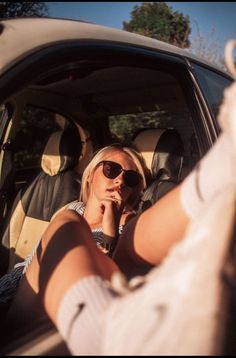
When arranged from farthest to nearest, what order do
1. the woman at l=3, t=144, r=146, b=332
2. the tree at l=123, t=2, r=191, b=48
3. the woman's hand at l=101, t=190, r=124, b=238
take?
the tree at l=123, t=2, r=191, b=48
the woman at l=3, t=144, r=146, b=332
the woman's hand at l=101, t=190, r=124, b=238

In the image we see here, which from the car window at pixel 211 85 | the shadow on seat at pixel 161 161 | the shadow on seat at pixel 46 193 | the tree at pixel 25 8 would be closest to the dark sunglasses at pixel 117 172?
the shadow on seat at pixel 161 161

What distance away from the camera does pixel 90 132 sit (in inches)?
133

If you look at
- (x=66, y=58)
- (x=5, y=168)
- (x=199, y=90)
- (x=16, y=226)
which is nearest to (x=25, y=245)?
(x=16, y=226)

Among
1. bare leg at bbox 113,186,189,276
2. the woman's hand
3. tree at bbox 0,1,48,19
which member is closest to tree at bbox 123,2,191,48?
tree at bbox 0,1,48,19

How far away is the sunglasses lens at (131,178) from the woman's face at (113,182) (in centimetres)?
2

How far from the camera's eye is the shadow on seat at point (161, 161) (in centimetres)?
256

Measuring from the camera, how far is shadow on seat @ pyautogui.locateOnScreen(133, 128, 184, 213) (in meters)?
2.56

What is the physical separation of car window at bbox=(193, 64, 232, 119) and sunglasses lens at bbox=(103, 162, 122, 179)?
0.62m

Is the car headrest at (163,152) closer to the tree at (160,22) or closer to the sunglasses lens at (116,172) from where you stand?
the sunglasses lens at (116,172)

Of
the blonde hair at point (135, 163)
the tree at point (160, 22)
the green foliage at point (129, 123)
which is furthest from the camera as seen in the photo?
the tree at point (160, 22)

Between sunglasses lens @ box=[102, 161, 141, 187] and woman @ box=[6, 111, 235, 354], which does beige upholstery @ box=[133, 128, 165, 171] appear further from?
woman @ box=[6, 111, 235, 354]

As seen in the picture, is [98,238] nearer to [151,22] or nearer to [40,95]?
[40,95]

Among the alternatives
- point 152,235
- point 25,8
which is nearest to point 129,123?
point 152,235

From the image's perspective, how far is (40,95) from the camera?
3.15 metres
